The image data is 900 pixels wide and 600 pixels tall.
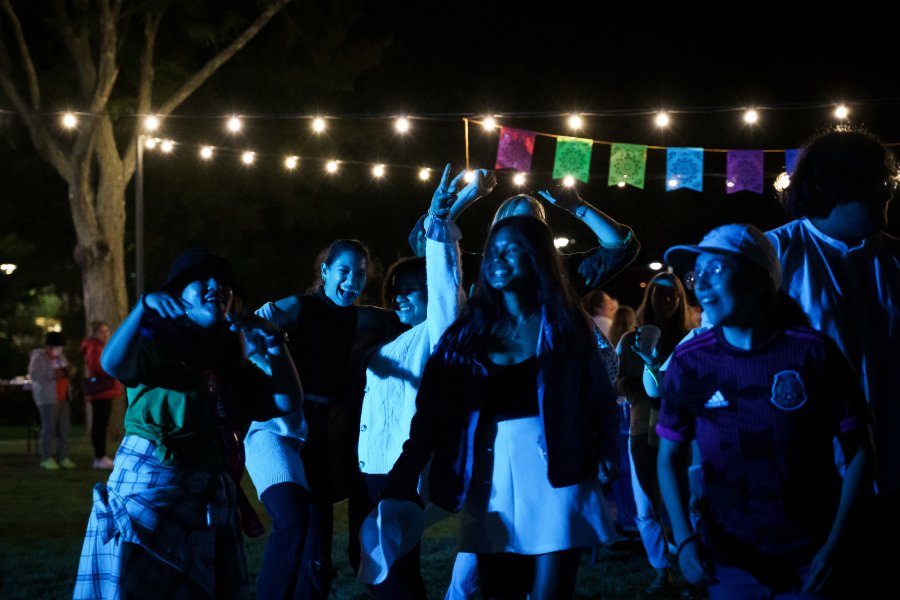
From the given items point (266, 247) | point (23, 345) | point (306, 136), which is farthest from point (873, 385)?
point (23, 345)

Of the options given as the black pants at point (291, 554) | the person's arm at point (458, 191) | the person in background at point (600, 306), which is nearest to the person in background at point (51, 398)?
the person in background at point (600, 306)

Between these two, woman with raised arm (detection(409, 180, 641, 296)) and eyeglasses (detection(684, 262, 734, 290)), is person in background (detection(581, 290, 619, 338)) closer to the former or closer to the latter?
woman with raised arm (detection(409, 180, 641, 296))

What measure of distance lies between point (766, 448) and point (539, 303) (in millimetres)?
1086

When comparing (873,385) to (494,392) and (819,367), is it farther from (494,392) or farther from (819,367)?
(494,392)

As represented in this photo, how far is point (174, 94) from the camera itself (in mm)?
20391

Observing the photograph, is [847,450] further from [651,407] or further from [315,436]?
[651,407]

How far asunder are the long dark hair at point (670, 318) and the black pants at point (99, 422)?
31.0 feet

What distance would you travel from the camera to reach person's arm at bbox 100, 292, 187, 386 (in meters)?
3.84

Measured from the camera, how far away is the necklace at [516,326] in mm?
3727

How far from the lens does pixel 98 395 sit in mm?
14695

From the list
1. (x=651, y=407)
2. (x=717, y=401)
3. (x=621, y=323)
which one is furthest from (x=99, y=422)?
(x=717, y=401)

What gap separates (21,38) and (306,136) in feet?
26.1

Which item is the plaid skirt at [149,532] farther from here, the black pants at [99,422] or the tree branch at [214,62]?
the tree branch at [214,62]

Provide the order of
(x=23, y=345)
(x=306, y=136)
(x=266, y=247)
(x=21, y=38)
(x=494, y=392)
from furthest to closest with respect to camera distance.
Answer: (x=23, y=345) → (x=266, y=247) → (x=306, y=136) → (x=21, y=38) → (x=494, y=392)
